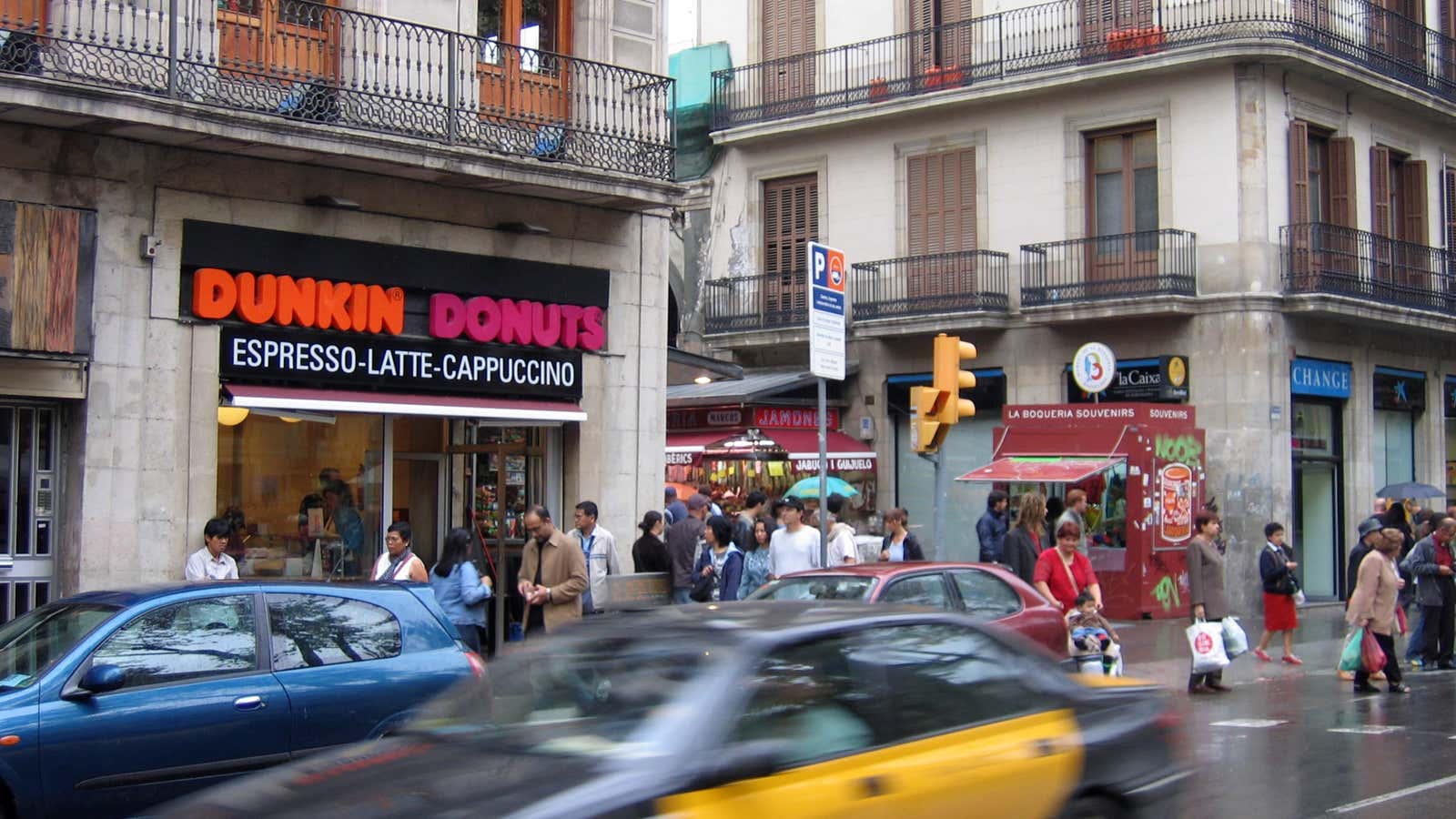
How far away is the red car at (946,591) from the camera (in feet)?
37.6

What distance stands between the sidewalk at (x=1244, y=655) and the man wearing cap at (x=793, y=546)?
405 centimetres

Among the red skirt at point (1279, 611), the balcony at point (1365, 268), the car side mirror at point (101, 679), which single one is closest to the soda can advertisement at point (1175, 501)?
the balcony at point (1365, 268)

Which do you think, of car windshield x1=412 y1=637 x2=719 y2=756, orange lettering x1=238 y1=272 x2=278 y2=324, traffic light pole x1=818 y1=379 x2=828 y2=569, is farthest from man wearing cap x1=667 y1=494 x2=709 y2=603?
car windshield x1=412 y1=637 x2=719 y2=756

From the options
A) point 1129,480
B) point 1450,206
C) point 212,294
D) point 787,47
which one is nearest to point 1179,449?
point 1129,480

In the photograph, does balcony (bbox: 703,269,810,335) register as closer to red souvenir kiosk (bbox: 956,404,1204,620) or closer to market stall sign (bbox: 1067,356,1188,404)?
market stall sign (bbox: 1067,356,1188,404)

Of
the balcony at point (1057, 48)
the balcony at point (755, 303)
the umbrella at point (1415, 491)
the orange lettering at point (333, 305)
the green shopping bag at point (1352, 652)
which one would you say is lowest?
the green shopping bag at point (1352, 652)

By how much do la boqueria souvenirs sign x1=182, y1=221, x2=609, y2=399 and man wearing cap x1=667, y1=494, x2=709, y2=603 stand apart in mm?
2428

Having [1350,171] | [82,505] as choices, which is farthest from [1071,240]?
[82,505]

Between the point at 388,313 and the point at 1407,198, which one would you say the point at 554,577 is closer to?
the point at 388,313

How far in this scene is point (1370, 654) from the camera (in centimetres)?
1458

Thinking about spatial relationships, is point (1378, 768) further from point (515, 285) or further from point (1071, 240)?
point (1071, 240)

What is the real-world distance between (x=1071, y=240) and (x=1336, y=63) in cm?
499

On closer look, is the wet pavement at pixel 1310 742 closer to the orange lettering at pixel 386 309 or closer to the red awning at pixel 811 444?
the orange lettering at pixel 386 309

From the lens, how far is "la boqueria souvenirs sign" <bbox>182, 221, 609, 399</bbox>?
45.4ft
